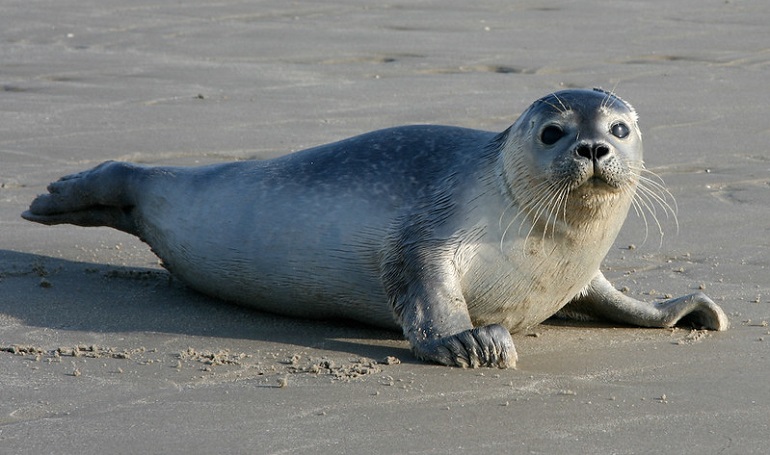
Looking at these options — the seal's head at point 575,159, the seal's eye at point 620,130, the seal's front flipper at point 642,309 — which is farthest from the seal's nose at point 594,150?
the seal's front flipper at point 642,309

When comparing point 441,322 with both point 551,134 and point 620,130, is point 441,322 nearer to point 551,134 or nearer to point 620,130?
point 551,134

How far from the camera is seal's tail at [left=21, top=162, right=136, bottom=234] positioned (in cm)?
604

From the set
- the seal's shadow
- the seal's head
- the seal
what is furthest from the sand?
the seal's head

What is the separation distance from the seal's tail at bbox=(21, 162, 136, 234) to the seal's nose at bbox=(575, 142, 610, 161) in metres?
2.14

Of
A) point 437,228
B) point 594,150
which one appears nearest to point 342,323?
point 437,228

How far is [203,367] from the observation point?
15.1 ft

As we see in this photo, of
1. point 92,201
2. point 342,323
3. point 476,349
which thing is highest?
point 92,201

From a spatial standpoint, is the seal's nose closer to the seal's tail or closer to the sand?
the sand

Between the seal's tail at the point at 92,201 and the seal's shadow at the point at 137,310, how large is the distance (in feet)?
0.62

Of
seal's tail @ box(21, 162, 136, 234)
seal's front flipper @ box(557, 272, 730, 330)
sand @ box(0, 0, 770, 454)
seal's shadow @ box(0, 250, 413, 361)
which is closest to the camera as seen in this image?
sand @ box(0, 0, 770, 454)

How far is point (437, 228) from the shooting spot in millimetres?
5172

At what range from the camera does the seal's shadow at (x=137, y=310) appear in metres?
5.13

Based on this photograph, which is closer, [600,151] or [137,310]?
[600,151]

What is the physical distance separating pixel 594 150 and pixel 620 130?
0.70 ft
